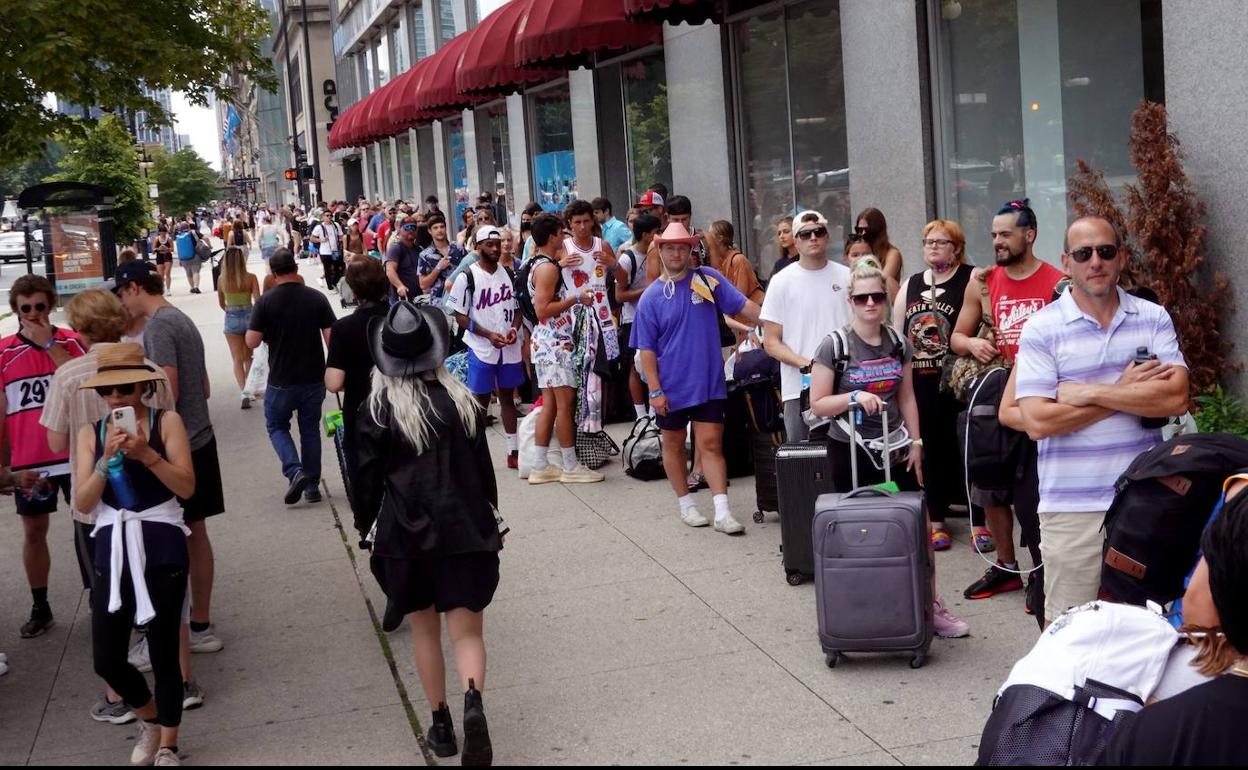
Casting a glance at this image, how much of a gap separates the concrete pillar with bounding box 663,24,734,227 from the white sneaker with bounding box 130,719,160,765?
419 inches

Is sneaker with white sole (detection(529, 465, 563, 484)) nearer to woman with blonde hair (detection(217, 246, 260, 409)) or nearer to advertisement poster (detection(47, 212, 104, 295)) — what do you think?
woman with blonde hair (detection(217, 246, 260, 409))

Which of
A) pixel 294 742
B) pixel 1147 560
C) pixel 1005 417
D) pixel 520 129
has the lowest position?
pixel 294 742

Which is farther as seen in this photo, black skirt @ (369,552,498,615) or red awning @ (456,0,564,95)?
red awning @ (456,0,564,95)

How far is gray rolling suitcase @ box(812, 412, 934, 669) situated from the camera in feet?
19.7

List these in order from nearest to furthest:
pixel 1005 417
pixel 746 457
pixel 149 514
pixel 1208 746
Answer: pixel 1208 746, pixel 1005 417, pixel 149 514, pixel 746 457

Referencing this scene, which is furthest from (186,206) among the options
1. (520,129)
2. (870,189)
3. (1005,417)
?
(1005,417)

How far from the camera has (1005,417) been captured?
5223 millimetres

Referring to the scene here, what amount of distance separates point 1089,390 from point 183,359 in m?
4.73

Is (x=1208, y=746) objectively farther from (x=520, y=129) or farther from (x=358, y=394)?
(x=520, y=129)

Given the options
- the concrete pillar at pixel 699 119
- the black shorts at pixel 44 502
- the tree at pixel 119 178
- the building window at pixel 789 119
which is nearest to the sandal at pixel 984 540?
the black shorts at pixel 44 502

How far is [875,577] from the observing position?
19.8 ft

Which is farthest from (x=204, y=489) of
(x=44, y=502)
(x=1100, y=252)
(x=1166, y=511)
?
(x=1166, y=511)

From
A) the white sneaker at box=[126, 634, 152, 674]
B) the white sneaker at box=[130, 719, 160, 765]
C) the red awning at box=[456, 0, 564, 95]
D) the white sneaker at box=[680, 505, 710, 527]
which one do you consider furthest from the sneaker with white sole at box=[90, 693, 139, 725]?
the red awning at box=[456, 0, 564, 95]

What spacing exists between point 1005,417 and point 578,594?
3.16 m
